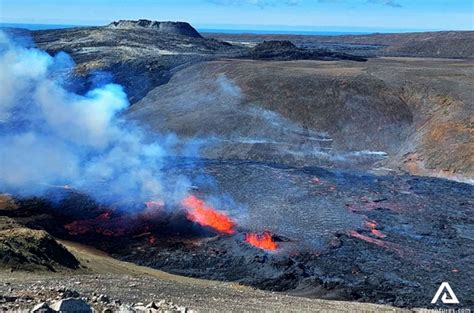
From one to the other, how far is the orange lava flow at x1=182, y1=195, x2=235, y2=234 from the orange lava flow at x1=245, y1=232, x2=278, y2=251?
3.15ft

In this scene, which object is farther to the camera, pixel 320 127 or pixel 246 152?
pixel 320 127

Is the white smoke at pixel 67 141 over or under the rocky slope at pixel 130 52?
under

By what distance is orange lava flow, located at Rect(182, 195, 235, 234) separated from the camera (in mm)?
24641

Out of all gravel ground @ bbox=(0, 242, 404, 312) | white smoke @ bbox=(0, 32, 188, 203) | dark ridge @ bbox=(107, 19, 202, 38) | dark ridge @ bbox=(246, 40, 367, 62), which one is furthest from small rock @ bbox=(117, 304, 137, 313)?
dark ridge @ bbox=(107, 19, 202, 38)

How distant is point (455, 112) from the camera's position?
4338 centimetres

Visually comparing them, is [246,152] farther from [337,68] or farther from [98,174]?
[337,68]

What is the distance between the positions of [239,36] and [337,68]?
144591mm

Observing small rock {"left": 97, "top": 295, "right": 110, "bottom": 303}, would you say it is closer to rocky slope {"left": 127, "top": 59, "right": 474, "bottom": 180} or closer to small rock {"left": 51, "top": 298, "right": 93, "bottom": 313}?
small rock {"left": 51, "top": 298, "right": 93, "bottom": 313}

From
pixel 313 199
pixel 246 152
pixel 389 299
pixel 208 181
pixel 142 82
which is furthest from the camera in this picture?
pixel 142 82

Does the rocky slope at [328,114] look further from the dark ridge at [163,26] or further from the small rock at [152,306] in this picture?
the dark ridge at [163,26]

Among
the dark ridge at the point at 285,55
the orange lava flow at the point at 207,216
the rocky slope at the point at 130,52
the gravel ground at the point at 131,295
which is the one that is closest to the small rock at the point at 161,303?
the gravel ground at the point at 131,295

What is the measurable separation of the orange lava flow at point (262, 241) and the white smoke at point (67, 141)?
607 centimetres

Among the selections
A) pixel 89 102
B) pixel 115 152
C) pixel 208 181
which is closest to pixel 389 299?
pixel 208 181

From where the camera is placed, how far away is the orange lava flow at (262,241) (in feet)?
74.4
